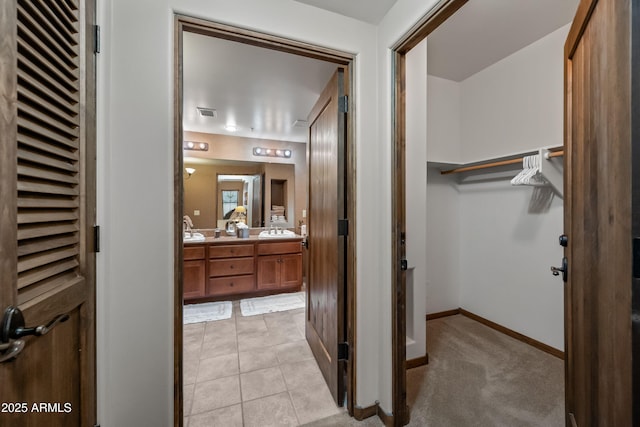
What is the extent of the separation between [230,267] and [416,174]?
2.63 m

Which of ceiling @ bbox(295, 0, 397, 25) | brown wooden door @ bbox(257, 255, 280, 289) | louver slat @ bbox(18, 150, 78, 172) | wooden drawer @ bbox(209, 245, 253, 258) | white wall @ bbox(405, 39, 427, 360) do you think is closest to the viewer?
louver slat @ bbox(18, 150, 78, 172)

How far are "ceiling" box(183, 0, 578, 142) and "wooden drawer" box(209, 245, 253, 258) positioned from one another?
65.6 inches

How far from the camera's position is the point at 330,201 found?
1.68 meters

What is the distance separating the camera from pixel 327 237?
69.4 inches

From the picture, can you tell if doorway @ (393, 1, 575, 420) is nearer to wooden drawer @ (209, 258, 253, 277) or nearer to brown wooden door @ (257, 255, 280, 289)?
brown wooden door @ (257, 255, 280, 289)

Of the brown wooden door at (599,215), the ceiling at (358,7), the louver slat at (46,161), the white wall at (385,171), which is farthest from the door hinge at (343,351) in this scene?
the ceiling at (358,7)

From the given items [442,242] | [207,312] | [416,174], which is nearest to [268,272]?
[207,312]

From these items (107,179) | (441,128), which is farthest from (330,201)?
(441,128)

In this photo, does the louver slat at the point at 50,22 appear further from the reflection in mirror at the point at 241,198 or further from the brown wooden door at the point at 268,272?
the reflection in mirror at the point at 241,198

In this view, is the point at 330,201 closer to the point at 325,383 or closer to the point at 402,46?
the point at 402,46

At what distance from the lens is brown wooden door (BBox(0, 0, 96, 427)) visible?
22.8 inches

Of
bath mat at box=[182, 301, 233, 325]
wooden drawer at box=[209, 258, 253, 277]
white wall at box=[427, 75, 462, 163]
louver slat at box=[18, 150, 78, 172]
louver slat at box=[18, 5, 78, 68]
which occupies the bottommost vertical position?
bath mat at box=[182, 301, 233, 325]

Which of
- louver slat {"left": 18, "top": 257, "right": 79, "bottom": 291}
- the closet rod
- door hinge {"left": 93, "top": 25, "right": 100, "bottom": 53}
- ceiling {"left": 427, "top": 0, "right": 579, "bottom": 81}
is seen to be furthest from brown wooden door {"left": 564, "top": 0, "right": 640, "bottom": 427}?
door hinge {"left": 93, "top": 25, "right": 100, "bottom": 53}

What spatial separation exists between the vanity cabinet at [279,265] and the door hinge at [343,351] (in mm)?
2138
